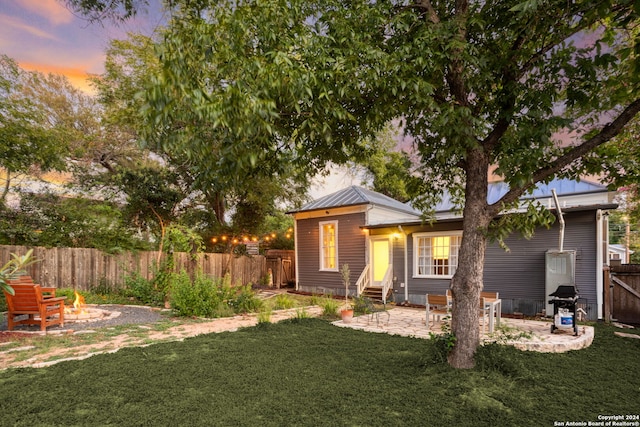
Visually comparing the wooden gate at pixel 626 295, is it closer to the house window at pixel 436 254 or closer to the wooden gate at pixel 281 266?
the house window at pixel 436 254

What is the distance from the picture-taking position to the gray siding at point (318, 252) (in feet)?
47.4

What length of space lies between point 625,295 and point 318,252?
10215 mm

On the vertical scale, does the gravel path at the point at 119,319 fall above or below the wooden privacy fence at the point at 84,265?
below

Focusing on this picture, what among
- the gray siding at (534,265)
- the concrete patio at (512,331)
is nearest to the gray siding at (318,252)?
the gray siding at (534,265)

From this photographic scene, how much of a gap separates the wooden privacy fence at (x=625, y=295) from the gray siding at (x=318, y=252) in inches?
298

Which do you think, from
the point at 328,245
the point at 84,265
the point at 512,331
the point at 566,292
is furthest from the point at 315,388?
the point at 328,245

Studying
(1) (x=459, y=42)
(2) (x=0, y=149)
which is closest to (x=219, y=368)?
(1) (x=459, y=42)

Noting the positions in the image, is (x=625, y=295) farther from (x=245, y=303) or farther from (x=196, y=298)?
(x=196, y=298)

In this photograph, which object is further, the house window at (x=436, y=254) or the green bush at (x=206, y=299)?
the house window at (x=436, y=254)

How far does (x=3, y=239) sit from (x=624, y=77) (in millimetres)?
15951

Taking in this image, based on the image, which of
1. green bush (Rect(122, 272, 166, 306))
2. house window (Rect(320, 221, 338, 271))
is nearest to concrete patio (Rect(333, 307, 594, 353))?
house window (Rect(320, 221, 338, 271))

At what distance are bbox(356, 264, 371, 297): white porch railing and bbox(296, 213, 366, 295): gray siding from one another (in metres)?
0.30

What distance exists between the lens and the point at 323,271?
50.9 feet

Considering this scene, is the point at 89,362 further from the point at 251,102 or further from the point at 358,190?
the point at 358,190
